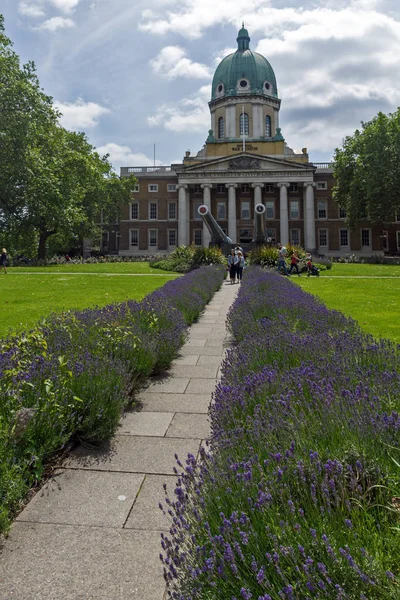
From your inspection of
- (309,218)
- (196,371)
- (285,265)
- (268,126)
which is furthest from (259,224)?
(268,126)

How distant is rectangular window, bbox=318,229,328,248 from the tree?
45.9 ft

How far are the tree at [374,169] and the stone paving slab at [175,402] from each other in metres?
39.6

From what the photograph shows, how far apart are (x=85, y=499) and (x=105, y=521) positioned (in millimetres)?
302

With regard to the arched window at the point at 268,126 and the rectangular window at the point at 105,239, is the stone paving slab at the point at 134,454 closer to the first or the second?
the rectangular window at the point at 105,239

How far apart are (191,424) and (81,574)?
198 cm

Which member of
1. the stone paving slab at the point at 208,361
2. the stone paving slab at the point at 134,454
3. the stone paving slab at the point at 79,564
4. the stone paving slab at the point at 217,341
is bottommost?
the stone paving slab at the point at 79,564

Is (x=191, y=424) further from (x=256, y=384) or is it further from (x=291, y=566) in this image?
(x=291, y=566)

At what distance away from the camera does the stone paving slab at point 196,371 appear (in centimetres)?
557

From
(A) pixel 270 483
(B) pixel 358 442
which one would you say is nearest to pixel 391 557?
(A) pixel 270 483

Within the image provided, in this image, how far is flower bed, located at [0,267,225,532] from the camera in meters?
2.64

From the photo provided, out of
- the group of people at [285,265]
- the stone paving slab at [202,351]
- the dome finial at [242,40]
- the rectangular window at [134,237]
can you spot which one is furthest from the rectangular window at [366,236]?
the stone paving slab at [202,351]

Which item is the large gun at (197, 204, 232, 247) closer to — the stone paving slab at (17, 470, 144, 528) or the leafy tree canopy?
the leafy tree canopy

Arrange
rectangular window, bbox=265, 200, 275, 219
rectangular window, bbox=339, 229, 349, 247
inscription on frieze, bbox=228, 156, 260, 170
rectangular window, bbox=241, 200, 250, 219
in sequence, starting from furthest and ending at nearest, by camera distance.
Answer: rectangular window, bbox=339, 229, 349, 247, rectangular window, bbox=241, 200, 250, 219, rectangular window, bbox=265, 200, 275, 219, inscription on frieze, bbox=228, 156, 260, 170

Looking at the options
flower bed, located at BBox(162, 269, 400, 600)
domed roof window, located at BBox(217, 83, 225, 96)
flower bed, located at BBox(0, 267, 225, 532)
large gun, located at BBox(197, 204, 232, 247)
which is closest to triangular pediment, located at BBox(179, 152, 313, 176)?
domed roof window, located at BBox(217, 83, 225, 96)
